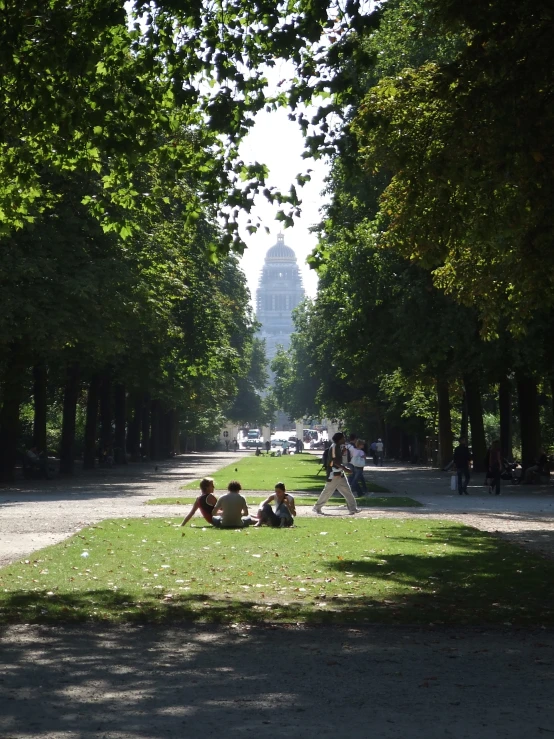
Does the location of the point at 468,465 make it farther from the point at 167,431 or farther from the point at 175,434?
the point at 175,434

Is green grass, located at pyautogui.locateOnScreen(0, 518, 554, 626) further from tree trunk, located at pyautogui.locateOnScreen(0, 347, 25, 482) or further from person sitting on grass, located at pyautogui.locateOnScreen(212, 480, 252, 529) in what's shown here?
tree trunk, located at pyautogui.locateOnScreen(0, 347, 25, 482)

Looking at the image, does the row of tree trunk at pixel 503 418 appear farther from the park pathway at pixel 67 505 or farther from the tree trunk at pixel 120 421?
the tree trunk at pixel 120 421

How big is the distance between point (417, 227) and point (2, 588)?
8.06 metres

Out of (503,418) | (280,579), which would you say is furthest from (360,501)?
(503,418)

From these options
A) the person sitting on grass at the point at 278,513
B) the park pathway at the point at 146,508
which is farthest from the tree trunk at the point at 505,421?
the person sitting on grass at the point at 278,513

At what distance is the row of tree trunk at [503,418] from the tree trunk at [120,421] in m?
Result: 15.2

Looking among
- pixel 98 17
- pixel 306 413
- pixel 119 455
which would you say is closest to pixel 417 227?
pixel 98 17

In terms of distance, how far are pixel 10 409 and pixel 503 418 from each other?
20494 mm

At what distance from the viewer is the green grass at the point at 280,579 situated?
10.9 metres

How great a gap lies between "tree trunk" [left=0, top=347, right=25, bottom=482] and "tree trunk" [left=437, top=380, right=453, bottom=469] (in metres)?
18.2

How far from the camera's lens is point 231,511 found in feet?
68.4

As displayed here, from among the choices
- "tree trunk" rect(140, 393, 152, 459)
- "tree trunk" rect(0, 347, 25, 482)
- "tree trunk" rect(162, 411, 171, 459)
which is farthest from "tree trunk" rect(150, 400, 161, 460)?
"tree trunk" rect(0, 347, 25, 482)

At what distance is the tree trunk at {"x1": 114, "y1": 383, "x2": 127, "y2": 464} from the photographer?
57094 millimetres

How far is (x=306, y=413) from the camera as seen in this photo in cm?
10344
